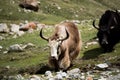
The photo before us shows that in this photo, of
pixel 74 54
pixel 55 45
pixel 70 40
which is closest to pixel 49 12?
pixel 74 54

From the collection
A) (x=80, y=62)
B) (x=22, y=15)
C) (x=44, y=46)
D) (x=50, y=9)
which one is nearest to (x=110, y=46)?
(x=80, y=62)

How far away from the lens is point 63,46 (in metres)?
21.9

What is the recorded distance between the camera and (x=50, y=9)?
86.5 meters

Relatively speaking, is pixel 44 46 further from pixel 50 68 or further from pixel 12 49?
pixel 50 68

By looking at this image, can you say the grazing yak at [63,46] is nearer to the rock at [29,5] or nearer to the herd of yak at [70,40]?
the herd of yak at [70,40]

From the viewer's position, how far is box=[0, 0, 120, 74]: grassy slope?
89.5 feet

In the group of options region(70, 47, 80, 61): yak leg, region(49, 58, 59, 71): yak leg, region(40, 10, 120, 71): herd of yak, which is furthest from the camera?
region(70, 47, 80, 61): yak leg

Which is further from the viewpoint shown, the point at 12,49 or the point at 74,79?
the point at 12,49

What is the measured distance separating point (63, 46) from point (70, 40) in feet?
5.02

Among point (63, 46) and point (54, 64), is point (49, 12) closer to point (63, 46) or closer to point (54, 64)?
point (63, 46)

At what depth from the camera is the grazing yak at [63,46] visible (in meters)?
20.9

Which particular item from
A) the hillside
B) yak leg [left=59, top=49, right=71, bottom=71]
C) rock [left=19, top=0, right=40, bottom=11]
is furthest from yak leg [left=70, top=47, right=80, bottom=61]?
rock [left=19, top=0, right=40, bottom=11]

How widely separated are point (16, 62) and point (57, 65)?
8974 mm

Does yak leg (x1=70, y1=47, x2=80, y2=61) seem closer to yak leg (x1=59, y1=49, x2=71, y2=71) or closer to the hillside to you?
yak leg (x1=59, y1=49, x2=71, y2=71)
